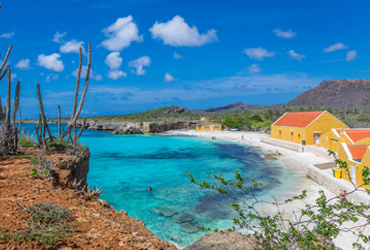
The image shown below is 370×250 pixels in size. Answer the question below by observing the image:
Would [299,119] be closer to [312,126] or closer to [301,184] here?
[312,126]

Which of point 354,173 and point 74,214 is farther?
point 354,173

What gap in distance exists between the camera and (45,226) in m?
4.15

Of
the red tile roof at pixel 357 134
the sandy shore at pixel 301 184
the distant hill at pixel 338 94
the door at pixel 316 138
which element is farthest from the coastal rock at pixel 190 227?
the distant hill at pixel 338 94

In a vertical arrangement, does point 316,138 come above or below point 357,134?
below

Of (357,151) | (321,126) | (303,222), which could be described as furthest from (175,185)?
(321,126)

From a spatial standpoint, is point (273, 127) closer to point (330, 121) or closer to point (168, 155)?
point (330, 121)

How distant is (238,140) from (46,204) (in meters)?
43.9

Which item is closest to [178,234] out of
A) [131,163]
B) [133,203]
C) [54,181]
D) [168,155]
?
[133,203]

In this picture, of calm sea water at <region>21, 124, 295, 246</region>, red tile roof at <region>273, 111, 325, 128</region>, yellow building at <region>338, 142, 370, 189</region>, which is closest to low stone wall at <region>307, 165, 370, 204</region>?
yellow building at <region>338, 142, 370, 189</region>

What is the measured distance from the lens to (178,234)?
1184 cm

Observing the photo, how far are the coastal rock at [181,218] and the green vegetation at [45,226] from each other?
9548 mm

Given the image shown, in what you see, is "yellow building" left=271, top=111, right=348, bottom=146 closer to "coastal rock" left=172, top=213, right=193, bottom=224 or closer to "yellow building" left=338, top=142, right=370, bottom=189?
"yellow building" left=338, top=142, right=370, bottom=189

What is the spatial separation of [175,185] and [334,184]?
11579 millimetres

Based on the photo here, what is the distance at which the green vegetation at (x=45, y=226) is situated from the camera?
3678 millimetres
